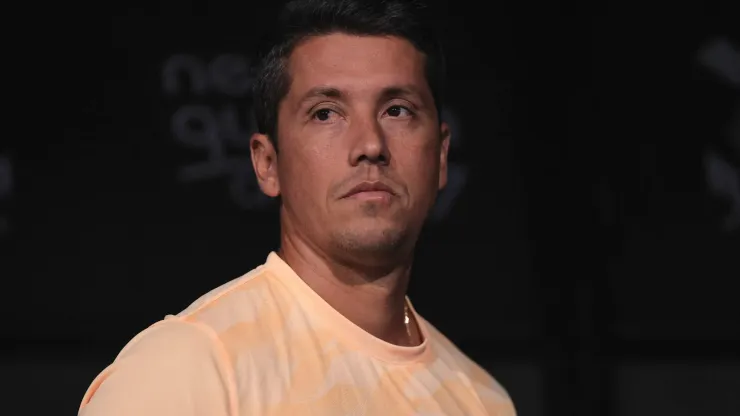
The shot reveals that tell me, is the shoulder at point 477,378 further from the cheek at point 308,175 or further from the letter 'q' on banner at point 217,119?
the letter 'q' on banner at point 217,119

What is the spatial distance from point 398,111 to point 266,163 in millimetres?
282

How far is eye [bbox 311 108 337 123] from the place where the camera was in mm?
2039

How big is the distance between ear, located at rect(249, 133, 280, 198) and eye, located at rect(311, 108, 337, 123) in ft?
0.46

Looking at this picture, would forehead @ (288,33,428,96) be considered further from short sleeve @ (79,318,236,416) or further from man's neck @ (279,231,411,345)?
short sleeve @ (79,318,236,416)

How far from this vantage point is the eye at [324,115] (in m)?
2.04

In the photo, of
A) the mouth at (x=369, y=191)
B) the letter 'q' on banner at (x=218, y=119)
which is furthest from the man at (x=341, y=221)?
the letter 'q' on banner at (x=218, y=119)

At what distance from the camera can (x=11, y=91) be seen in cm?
324

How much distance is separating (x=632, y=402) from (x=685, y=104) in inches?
33.5

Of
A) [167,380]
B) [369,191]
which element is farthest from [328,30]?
[167,380]

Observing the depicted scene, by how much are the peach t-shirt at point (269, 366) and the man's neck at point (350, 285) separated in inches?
1.8

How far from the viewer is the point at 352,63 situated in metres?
2.04

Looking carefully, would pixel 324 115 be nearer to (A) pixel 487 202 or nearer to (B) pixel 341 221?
(B) pixel 341 221

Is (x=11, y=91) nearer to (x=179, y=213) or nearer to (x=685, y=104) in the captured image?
(x=179, y=213)

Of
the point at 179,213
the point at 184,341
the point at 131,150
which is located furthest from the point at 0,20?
the point at 184,341
